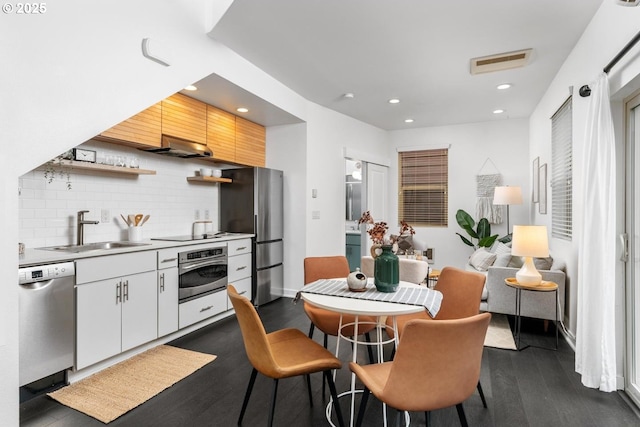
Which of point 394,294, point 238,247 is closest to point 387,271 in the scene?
point 394,294

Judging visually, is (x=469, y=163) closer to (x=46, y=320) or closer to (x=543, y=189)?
(x=543, y=189)

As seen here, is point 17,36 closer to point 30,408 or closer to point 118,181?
point 118,181

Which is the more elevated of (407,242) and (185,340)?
(407,242)

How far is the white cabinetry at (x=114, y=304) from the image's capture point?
8.31ft

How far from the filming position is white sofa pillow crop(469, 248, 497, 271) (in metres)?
4.44

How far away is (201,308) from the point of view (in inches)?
144

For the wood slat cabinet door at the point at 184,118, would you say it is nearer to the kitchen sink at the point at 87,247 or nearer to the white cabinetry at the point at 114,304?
the kitchen sink at the point at 87,247

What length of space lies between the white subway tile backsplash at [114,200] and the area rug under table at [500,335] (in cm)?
349

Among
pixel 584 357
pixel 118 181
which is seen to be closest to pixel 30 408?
pixel 118 181

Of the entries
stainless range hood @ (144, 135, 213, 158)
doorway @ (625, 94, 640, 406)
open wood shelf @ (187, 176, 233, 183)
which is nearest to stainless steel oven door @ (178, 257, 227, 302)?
open wood shelf @ (187, 176, 233, 183)

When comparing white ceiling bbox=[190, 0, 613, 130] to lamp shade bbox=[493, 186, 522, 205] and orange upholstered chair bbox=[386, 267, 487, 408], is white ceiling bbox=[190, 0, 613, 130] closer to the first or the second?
lamp shade bbox=[493, 186, 522, 205]

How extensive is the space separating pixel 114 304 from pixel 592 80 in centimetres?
408

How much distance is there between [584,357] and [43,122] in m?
3.70

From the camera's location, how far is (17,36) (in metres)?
1.84
